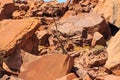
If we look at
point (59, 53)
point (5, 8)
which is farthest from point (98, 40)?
point (5, 8)

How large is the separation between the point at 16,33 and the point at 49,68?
2.86m

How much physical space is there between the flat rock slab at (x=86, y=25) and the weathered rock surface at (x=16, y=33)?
23.5ft

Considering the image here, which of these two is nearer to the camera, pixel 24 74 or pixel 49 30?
pixel 24 74

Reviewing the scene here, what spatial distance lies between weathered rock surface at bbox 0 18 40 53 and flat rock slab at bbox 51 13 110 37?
7.15m

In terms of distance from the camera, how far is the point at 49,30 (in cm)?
2780

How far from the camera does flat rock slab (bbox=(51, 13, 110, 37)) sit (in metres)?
25.4

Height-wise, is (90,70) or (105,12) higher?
(90,70)

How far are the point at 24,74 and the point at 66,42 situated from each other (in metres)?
9.72

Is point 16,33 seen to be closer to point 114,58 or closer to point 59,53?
point 59,53

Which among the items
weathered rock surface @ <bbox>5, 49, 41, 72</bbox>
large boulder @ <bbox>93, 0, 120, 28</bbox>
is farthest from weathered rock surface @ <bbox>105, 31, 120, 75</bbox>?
large boulder @ <bbox>93, 0, 120, 28</bbox>

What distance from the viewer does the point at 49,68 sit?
51.2 feet

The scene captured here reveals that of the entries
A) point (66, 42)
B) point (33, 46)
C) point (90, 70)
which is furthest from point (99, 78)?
point (66, 42)

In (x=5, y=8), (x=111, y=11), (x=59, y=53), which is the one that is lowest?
(x=111, y=11)

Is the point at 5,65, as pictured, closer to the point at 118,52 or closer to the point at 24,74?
the point at 24,74
